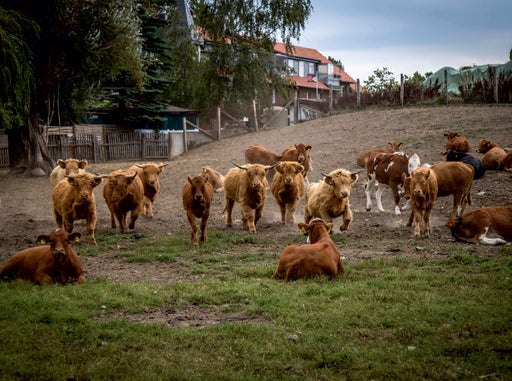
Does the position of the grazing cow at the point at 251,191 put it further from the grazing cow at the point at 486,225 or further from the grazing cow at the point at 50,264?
the grazing cow at the point at 50,264

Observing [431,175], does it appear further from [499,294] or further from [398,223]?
[499,294]

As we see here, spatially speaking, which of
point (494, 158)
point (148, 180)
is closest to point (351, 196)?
point (494, 158)

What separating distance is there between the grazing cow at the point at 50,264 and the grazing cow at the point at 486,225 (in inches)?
283

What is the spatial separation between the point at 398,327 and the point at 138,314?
310 cm

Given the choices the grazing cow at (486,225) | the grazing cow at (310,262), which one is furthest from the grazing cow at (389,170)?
the grazing cow at (310,262)

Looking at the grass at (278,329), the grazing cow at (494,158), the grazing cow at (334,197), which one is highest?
the grazing cow at (494,158)

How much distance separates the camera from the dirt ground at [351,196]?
10117 mm

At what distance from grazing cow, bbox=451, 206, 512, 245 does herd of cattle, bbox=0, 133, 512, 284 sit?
0.06 ft

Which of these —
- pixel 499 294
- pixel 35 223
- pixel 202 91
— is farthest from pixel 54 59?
pixel 499 294

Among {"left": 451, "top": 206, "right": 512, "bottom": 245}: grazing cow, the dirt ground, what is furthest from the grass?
{"left": 451, "top": 206, "right": 512, "bottom": 245}: grazing cow

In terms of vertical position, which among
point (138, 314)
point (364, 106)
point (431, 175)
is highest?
point (364, 106)

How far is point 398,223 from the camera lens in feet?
43.4

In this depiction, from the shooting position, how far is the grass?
4.85m

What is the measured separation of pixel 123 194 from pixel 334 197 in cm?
482
